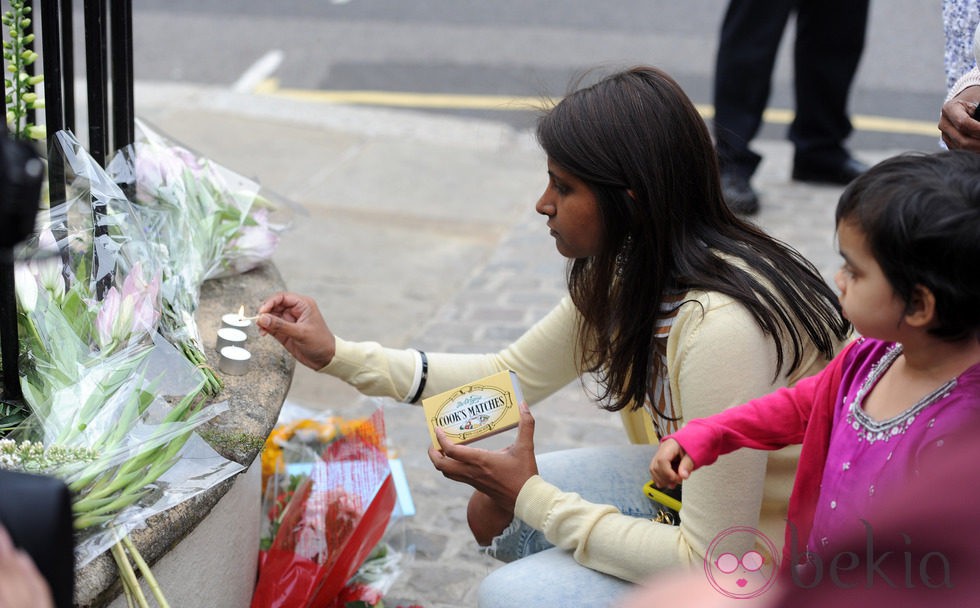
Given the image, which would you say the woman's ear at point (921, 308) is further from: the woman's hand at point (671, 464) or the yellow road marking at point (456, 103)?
the yellow road marking at point (456, 103)

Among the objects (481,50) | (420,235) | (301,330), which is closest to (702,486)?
(301,330)

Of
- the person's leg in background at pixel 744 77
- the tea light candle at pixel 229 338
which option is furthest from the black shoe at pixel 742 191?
the tea light candle at pixel 229 338

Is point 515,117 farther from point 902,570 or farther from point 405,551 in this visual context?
point 902,570

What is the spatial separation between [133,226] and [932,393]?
4.94ft

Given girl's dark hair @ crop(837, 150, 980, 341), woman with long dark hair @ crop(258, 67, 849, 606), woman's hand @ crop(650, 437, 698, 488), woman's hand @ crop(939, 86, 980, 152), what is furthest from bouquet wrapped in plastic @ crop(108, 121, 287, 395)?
woman's hand @ crop(939, 86, 980, 152)

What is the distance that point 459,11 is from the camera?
9.15m

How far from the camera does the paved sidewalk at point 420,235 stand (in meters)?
3.38

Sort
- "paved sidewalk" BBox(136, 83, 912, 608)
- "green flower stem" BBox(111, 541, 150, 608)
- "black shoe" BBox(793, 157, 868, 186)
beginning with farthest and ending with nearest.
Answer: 1. "black shoe" BBox(793, 157, 868, 186)
2. "paved sidewalk" BBox(136, 83, 912, 608)
3. "green flower stem" BBox(111, 541, 150, 608)

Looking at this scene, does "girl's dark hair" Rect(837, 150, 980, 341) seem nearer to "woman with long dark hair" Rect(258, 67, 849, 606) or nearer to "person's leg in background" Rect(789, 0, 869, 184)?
"woman with long dark hair" Rect(258, 67, 849, 606)

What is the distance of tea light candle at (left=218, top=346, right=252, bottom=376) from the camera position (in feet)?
7.55

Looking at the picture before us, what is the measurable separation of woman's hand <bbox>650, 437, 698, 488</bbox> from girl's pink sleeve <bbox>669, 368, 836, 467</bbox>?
0.04 ft

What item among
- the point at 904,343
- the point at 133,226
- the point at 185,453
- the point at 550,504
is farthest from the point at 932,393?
the point at 133,226

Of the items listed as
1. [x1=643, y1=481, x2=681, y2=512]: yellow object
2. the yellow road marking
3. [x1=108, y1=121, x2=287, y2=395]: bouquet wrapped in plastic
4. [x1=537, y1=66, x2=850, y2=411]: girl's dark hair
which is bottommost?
the yellow road marking

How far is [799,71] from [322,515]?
384 cm
